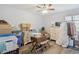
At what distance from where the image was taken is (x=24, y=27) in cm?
140

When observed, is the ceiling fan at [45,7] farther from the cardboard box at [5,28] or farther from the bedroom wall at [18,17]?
the cardboard box at [5,28]

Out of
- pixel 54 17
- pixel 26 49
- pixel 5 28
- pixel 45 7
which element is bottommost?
pixel 26 49

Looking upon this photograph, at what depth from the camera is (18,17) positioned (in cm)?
139

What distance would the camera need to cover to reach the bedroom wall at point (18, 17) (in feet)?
4.38

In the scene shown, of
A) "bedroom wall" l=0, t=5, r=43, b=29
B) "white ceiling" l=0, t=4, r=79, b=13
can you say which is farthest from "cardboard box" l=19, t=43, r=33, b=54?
"white ceiling" l=0, t=4, r=79, b=13

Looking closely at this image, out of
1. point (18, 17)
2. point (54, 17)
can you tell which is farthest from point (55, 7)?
point (18, 17)

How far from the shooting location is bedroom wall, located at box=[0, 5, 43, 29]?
1.34 metres

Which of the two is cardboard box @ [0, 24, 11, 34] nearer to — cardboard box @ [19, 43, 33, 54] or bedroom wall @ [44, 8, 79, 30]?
cardboard box @ [19, 43, 33, 54]

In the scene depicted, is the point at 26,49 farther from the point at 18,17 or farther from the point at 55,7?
the point at 55,7

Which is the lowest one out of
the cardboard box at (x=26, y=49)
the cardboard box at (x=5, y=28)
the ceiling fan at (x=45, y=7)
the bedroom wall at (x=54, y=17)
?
the cardboard box at (x=26, y=49)

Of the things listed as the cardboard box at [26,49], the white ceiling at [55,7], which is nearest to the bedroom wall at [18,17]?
the white ceiling at [55,7]
